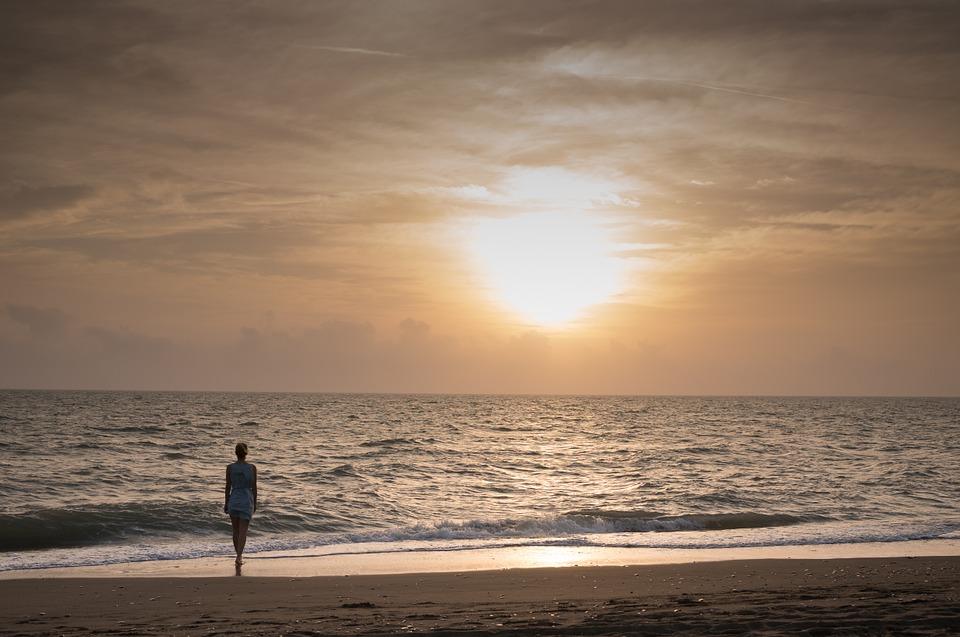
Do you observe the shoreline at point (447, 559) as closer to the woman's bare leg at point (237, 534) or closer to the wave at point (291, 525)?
the woman's bare leg at point (237, 534)

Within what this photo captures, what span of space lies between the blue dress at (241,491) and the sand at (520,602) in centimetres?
147

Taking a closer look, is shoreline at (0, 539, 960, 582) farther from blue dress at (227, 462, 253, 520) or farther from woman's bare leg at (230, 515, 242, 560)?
blue dress at (227, 462, 253, 520)

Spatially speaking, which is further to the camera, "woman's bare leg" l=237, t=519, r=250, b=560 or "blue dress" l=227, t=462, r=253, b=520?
"woman's bare leg" l=237, t=519, r=250, b=560

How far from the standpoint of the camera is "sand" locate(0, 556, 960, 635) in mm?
9031

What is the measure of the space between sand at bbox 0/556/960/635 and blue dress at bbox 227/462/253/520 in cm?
147

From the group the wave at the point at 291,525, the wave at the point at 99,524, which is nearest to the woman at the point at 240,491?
the wave at the point at 291,525

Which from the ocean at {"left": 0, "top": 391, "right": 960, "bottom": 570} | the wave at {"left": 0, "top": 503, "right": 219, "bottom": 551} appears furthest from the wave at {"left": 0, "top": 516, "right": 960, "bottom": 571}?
the wave at {"left": 0, "top": 503, "right": 219, "bottom": 551}

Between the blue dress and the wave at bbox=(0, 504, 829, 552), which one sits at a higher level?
the blue dress

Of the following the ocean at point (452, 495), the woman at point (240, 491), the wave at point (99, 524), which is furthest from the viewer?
the ocean at point (452, 495)

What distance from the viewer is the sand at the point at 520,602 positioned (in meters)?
9.03

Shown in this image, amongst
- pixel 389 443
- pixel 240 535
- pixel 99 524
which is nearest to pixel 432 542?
pixel 240 535

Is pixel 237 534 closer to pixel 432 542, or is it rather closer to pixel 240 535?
pixel 240 535

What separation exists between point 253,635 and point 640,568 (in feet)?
25.6

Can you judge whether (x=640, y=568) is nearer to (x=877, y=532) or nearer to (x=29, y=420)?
(x=877, y=532)
